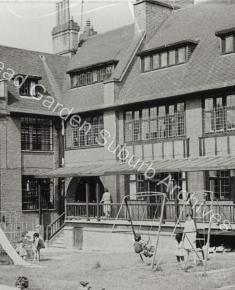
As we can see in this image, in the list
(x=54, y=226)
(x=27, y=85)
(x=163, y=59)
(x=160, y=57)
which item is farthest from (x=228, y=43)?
(x=54, y=226)

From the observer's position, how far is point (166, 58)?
29.2m

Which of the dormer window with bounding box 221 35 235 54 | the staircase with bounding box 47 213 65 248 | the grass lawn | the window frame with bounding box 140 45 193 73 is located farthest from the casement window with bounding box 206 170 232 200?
the staircase with bounding box 47 213 65 248

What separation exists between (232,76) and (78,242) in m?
10.8

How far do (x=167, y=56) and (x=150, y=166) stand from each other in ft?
20.7

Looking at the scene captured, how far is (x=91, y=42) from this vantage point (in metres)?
37.4

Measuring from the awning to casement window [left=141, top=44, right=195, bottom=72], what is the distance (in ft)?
16.7

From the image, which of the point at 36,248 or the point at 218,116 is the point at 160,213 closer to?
the point at 218,116

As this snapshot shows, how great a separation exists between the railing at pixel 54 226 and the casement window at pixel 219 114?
9.92 m

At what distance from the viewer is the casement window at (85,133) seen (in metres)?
31.2

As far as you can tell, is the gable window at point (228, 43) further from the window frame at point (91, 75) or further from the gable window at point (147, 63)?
the window frame at point (91, 75)

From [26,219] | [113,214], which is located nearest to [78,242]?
[113,214]

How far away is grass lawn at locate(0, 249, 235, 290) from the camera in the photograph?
14.8 meters

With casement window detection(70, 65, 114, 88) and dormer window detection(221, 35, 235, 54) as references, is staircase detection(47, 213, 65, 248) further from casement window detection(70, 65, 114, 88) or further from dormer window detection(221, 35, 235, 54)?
dormer window detection(221, 35, 235, 54)

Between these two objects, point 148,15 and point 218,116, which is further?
point 148,15
